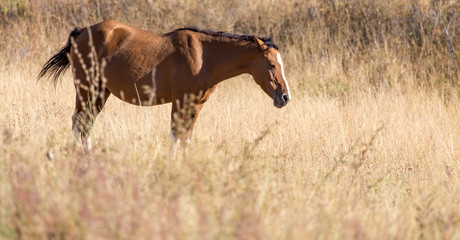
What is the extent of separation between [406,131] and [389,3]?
467cm

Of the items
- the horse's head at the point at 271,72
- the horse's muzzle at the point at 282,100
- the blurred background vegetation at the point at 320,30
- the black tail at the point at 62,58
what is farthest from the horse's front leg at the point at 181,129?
the blurred background vegetation at the point at 320,30

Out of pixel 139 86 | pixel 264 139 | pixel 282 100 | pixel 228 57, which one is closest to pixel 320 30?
pixel 264 139

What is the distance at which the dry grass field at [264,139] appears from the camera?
10.8 ft

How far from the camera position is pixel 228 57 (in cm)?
614

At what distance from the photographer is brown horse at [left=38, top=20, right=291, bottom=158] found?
6.02 meters

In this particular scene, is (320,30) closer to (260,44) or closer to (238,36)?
(238,36)

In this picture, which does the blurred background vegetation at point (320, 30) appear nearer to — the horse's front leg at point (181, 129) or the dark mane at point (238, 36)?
the dark mane at point (238, 36)

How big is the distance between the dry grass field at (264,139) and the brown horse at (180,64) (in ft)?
1.33

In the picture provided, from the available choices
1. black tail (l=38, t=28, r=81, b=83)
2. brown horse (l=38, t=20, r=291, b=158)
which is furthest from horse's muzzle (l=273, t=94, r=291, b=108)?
black tail (l=38, t=28, r=81, b=83)

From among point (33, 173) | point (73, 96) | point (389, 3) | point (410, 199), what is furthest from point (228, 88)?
point (33, 173)

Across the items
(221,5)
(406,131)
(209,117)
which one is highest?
(221,5)

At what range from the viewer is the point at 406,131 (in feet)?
24.7

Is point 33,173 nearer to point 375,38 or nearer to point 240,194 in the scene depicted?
point 240,194

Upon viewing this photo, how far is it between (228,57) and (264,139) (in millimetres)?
1294
